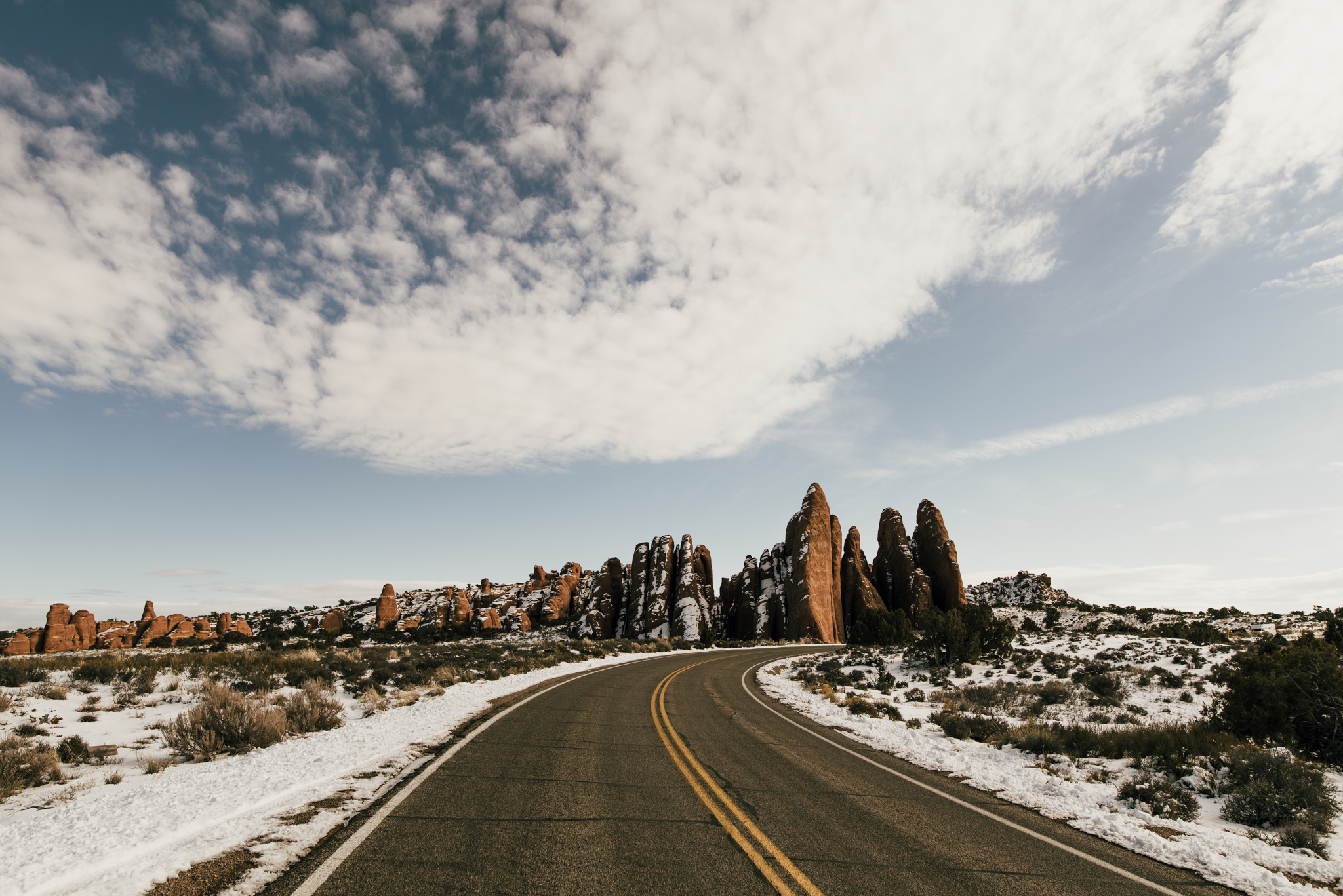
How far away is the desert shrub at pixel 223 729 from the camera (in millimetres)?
9094

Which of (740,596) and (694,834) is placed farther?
(740,596)

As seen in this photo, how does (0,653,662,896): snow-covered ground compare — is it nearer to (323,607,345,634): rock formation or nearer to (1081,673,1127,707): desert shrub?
(1081,673,1127,707): desert shrub

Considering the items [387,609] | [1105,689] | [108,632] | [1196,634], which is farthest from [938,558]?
[108,632]

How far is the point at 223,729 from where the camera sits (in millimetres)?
9430

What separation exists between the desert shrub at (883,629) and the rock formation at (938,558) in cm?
1298

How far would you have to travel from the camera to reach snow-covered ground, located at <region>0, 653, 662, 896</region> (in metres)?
4.63

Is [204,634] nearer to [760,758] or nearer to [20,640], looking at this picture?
[20,640]

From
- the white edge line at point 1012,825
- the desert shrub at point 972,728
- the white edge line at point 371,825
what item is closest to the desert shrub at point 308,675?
the white edge line at point 371,825

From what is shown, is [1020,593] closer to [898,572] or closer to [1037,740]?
[898,572]

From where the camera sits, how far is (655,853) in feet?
17.3

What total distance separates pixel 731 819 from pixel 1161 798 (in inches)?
249

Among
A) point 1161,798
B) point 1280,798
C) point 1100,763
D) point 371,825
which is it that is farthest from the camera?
point 1100,763

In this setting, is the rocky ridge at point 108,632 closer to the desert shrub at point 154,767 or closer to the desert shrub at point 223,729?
the desert shrub at point 223,729

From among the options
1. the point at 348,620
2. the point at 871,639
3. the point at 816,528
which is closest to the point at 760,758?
the point at 871,639
